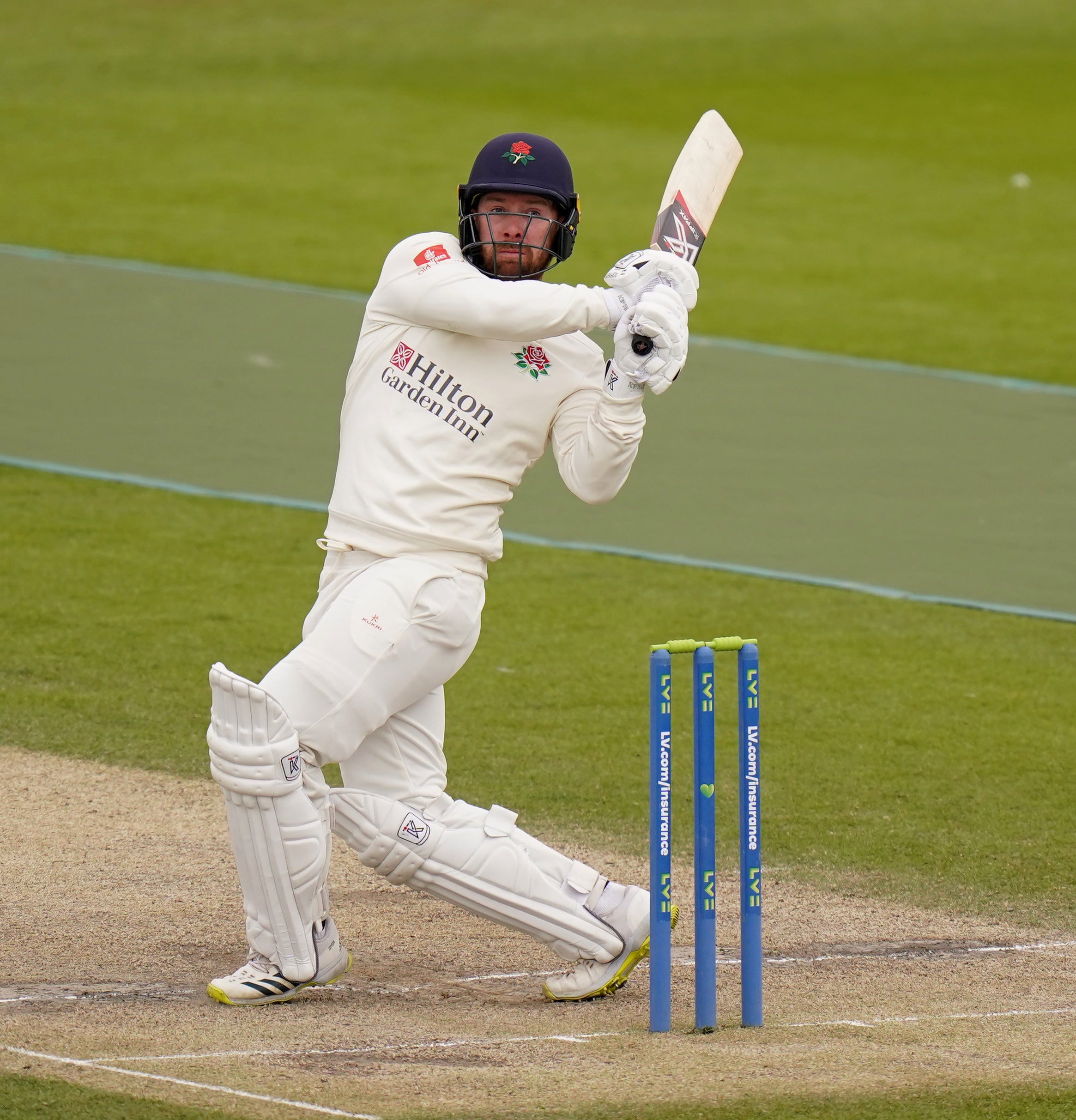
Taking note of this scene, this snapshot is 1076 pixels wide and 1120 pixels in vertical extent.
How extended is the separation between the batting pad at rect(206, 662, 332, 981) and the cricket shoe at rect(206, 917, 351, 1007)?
0.09ft

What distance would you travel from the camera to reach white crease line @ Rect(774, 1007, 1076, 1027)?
4.54 m

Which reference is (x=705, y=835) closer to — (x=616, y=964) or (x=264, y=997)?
(x=616, y=964)

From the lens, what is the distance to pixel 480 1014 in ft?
15.3

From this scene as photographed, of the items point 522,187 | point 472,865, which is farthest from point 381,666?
point 522,187

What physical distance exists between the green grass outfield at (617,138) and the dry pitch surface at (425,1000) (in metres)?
7.07

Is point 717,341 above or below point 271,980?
above

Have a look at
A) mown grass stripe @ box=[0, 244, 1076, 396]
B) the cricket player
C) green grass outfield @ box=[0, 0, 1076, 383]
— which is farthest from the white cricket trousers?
green grass outfield @ box=[0, 0, 1076, 383]

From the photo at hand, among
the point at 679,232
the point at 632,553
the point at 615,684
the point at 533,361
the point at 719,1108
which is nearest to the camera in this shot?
the point at 719,1108

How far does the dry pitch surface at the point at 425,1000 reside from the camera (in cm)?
404

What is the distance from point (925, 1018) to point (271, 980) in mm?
1583

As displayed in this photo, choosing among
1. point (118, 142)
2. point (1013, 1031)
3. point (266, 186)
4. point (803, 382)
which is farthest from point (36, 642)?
point (118, 142)

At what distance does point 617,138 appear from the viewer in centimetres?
1750

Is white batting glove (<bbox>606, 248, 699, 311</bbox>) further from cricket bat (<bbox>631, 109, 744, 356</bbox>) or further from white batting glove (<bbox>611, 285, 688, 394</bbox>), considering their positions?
cricket bat (<bbox>631, 109, 744, 356</bbox>)

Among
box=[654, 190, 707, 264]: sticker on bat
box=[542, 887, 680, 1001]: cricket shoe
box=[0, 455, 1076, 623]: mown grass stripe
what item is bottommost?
box=[542, 887, 680, 1001]: cricket shoe
